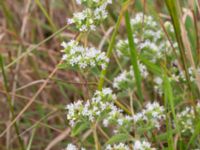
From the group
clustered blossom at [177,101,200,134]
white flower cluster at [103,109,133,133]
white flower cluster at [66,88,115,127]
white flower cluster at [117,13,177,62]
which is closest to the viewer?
white flower cluster at [66,88,115,127]

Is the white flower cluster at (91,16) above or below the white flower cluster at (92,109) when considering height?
above

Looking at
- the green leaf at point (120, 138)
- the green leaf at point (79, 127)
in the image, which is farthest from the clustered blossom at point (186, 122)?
the green leaf at point (79, 127)

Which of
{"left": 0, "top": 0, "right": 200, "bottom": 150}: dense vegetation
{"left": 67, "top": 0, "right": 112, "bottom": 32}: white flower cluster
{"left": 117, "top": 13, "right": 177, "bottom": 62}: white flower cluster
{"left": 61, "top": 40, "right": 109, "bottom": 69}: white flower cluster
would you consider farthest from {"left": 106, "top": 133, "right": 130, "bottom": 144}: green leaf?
{"left": 117, "top": 13, "right": 177, "bottom": 62}: white flower cluster

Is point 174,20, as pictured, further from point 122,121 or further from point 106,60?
point 122,121

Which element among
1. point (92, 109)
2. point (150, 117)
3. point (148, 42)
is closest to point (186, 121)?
point (150, 117)

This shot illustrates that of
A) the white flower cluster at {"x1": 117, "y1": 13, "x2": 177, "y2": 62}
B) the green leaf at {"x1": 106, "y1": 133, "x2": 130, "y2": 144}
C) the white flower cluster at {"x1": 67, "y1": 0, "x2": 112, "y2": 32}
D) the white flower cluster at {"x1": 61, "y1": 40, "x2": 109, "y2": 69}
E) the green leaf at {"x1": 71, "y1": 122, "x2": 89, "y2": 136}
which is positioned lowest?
the green leaf at {"x1": 106, "y1": 133, "x2": 130, "y2": 144}

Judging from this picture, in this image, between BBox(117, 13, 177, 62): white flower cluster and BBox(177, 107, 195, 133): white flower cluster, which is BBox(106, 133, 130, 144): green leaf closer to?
BBox(177, 107, 195, 133): white flower cluster

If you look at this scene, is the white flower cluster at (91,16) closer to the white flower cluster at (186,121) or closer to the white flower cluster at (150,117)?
the white flower cluster at (150,117)

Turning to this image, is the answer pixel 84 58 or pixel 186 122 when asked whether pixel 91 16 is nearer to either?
pixel 84 58

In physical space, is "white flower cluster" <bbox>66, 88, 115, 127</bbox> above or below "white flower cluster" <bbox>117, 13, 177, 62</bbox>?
below

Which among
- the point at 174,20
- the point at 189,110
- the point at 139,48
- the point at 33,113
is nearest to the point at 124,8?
the point at 174,20
